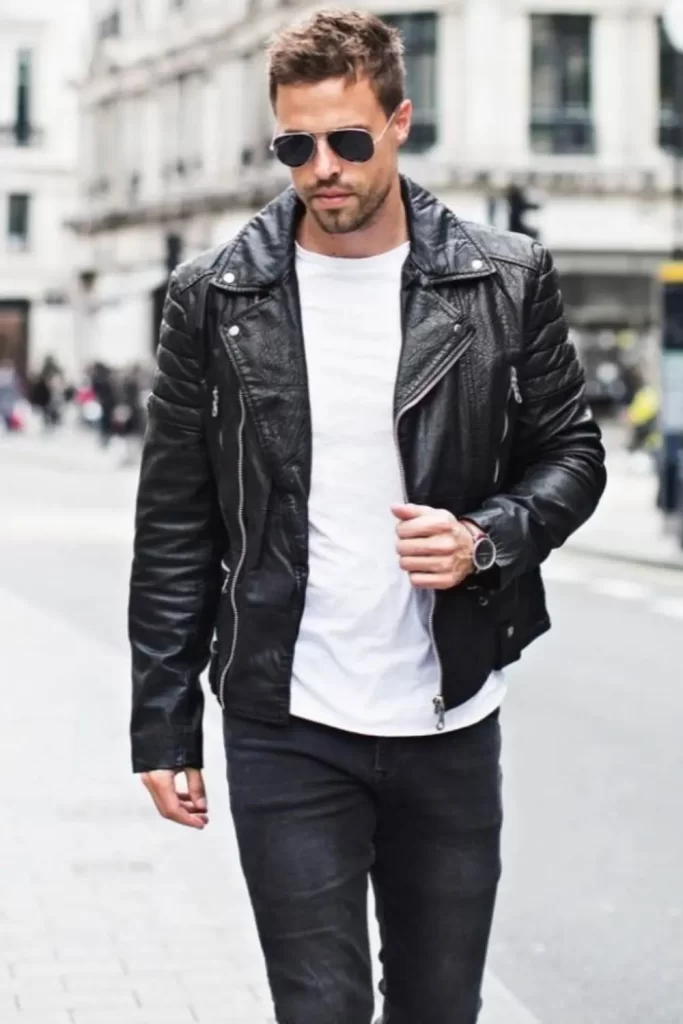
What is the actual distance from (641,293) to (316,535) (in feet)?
139

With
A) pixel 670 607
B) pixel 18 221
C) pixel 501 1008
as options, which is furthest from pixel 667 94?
pixel 501 1008

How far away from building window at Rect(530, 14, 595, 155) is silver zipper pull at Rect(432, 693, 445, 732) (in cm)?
4212

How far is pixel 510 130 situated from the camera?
1759 inches

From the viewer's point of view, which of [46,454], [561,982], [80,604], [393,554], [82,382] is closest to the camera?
[393,554]

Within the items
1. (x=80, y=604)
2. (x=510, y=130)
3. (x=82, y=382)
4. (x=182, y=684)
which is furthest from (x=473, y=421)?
(x=82, y=382)

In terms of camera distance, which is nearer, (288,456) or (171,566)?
(288,456)

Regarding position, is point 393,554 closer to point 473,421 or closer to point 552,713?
point 473,421

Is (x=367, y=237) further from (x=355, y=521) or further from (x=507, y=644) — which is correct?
(x=507, y=644)

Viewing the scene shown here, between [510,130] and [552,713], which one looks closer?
[552,713]

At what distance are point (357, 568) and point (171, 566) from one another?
0.33 metres

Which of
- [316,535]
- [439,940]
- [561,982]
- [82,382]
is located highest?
[82,382]

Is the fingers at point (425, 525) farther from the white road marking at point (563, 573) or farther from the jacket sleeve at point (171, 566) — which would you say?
the white road marking at point (563, 573)

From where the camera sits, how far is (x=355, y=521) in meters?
3.41

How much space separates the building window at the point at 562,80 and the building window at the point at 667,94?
1.46m
